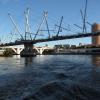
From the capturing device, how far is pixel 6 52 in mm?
189625

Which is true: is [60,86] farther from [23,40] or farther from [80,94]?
[23,40]

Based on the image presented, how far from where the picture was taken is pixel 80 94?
20.4m

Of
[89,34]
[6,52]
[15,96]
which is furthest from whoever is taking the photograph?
[6,52]

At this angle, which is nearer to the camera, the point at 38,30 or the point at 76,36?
the point at 76,36

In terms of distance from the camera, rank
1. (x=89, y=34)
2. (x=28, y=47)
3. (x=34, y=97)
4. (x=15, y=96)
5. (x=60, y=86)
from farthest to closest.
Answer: (x=28, y=47)
(x=89, y=34)
(x=60, y=86)
(x=15, y=96)
(x=34, y=97)

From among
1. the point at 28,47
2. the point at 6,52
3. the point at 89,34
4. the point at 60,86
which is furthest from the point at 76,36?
the point at 60,86

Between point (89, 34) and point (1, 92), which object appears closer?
point (1, 92)

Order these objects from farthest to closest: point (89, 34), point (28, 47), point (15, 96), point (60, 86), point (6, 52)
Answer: point (6, 52) < point (28, 47) < point (89, 34) < point (60, 86) < point (15, 96)

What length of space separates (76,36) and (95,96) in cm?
14003

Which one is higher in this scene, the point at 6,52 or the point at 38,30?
the point at 38,30

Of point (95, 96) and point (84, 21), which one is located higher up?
point (84, 21)

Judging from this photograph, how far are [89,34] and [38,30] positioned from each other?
36.6 m

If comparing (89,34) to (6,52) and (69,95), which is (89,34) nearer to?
(6,52)

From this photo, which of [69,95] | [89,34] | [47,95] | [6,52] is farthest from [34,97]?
[6,52]
